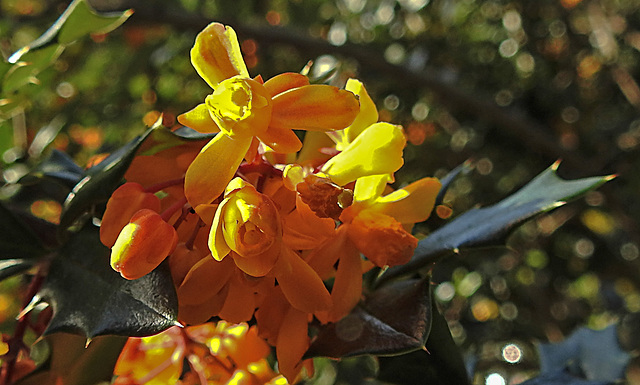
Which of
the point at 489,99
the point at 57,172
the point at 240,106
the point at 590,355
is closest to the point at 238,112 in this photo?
the point at 240,106

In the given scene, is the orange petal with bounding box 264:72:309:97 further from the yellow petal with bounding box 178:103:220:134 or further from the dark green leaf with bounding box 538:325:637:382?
the dark green leaf with bounding box 538:325:637:382

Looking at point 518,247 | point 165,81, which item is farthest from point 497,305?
point 165,81

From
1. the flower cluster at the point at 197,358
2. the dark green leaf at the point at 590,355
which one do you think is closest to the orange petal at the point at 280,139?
the flower cluster at the point at 197,358

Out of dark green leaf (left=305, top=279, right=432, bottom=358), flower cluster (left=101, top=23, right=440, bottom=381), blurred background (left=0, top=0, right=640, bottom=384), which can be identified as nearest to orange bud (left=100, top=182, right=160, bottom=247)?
flower cluster (left=101, top=23, right=440, bottom=381)

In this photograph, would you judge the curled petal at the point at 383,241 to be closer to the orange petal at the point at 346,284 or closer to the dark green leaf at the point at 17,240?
the orange petal at the point at 346,284

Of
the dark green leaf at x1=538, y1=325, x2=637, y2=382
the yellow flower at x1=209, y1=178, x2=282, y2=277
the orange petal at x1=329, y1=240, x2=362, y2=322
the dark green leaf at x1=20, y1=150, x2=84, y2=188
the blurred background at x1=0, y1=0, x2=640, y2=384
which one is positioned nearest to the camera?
Result: the yellow flower at x1=209, y1=178, x2=282, y2=277

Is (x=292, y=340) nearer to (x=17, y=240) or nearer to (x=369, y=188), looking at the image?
(x=369, y=188)

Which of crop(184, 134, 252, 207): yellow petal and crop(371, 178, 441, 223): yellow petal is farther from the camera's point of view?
crop(371, 178, 441, 223): yellow petal
